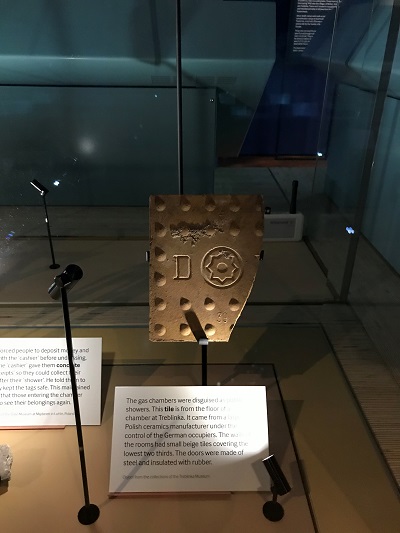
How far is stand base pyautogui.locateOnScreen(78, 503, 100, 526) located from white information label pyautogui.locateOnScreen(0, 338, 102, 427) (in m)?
0.25

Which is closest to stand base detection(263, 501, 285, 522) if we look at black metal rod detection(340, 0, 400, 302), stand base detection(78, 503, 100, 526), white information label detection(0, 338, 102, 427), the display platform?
the display platform

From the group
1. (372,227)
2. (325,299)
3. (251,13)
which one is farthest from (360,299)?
(251,13)

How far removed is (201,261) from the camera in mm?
1070

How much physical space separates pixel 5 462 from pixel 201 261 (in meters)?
0.67

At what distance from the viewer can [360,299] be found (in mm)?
1770

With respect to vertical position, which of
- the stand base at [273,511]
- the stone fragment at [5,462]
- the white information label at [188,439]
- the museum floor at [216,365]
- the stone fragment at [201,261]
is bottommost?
the museum floor at [216,365]

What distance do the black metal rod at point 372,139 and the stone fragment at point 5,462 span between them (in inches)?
53.0

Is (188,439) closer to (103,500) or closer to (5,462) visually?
(103,500)

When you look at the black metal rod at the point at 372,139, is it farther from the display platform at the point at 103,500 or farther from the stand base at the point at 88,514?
the stand base at the point at 88,514

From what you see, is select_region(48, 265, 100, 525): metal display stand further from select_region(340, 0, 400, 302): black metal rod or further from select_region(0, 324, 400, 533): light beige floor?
select_region(340, 0, 400, 302): black metal rod

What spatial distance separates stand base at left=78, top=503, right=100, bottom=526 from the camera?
957 mm

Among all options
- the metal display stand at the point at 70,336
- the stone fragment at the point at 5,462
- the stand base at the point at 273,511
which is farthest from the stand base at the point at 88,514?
the stand base at the point at 273,511

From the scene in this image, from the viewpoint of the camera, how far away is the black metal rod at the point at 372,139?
1.53 m

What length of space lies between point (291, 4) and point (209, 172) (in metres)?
0.80
